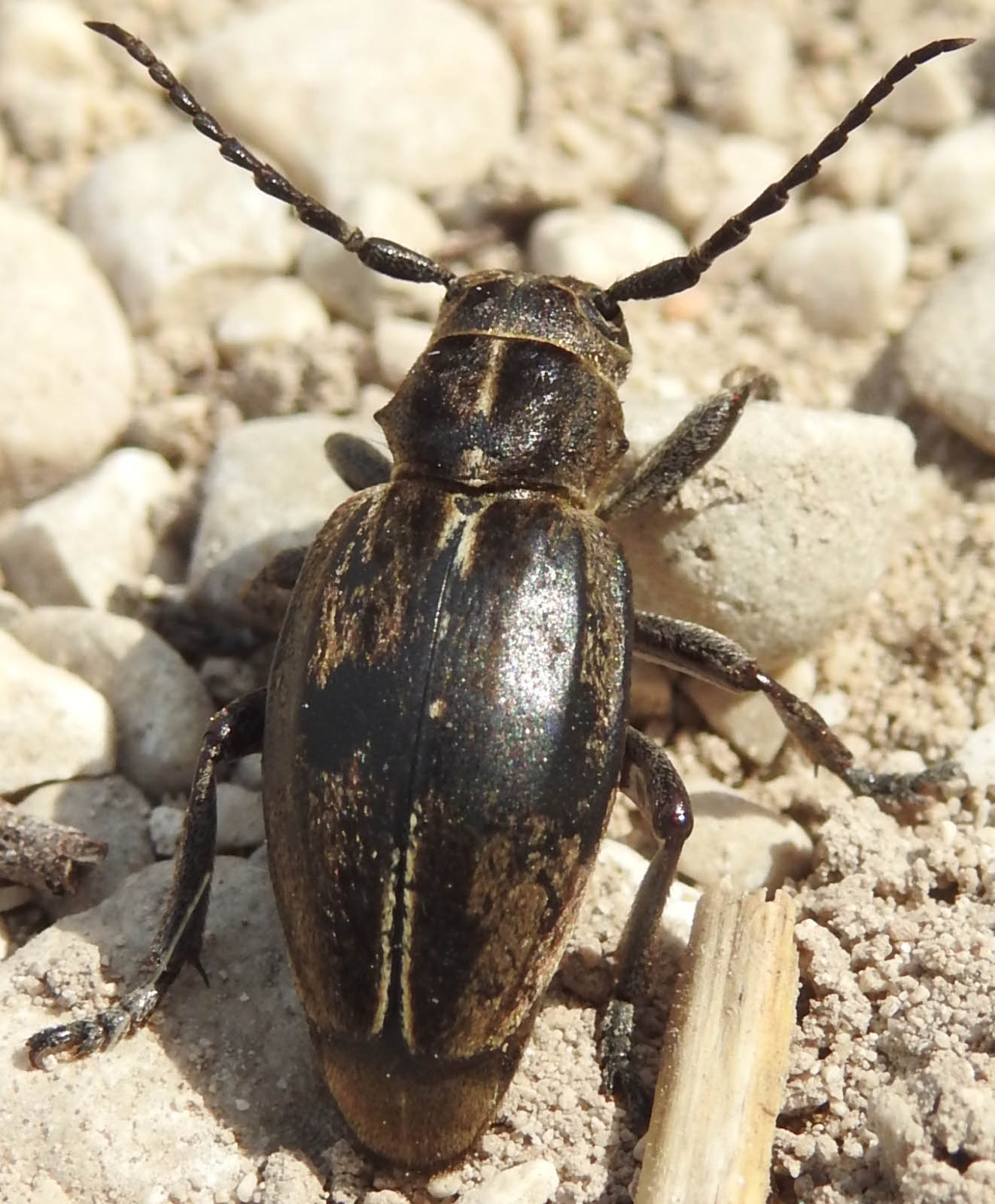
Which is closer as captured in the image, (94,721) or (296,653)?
(296,653)

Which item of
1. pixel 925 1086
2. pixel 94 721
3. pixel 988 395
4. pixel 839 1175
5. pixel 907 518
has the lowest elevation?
pixel 839 1175

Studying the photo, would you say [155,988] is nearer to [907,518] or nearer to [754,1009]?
[754,1009]

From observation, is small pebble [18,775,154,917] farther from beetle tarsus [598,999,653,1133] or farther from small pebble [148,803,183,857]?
beetle tarsus [598,999,653,1133]

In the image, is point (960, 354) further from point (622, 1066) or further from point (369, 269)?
point (622, 1066)

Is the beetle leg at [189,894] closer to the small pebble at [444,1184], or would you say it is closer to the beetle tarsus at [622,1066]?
the small pebble at [444,1184]

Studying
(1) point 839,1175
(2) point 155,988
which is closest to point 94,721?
(2) point 155,988

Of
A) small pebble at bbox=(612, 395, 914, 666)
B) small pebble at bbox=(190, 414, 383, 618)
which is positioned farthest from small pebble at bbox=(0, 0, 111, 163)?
small pebble at bbox=(612, 395, 914, 666)

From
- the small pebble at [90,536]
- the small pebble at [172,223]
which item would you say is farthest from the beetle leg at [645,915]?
the small pebble at [172,223]
